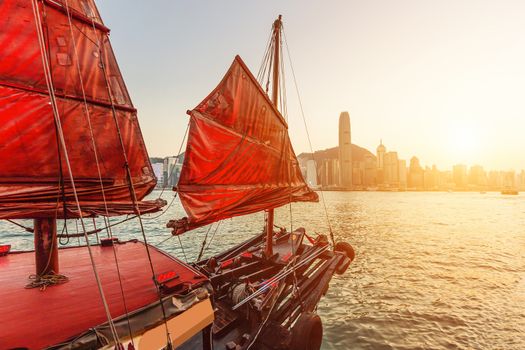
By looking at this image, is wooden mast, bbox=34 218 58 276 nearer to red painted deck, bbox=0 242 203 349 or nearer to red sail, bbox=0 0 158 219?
red painted deck, bbox=0 242 203 349

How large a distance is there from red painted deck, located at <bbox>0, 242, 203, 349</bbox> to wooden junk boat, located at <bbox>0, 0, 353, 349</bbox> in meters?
0.02

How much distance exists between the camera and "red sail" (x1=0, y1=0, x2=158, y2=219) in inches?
187

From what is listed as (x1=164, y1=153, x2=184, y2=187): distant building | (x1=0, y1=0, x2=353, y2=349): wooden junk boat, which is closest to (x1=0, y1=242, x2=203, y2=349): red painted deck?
(x1=0, y1=0, x2=353, y2=349): wooden junk boat

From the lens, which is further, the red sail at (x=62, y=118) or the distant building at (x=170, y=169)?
the distant building at (x=170, y=169)

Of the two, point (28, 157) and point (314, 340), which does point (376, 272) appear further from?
point (28, 157)

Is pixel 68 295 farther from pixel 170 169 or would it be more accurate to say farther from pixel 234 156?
pixel 170 169

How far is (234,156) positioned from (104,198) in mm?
4747

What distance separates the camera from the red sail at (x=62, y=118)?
474 cm

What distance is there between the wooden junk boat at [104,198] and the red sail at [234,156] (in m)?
0.05

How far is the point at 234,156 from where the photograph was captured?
8.43 metres

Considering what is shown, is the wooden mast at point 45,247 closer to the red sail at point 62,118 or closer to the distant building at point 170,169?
the red sail at point 62,118

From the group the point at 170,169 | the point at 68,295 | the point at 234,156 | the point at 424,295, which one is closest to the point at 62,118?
the point at 68,295

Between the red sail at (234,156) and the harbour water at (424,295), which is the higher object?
the red sail at (234,156)

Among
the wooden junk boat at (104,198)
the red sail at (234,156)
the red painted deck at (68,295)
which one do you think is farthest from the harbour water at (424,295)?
the red sail at (234,156)
